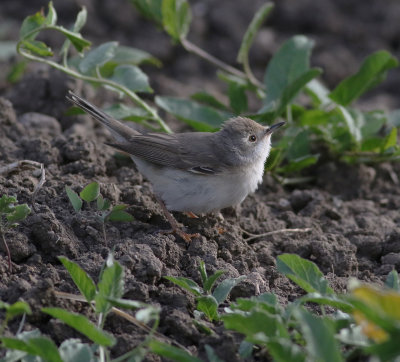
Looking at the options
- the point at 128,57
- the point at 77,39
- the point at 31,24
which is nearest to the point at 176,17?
the point at 128,57

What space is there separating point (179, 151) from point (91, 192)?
4.19 feet

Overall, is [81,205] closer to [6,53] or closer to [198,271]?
[198,271]

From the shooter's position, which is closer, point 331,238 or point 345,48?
point 331,238

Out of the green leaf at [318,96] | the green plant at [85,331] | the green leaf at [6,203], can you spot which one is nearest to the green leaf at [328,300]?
the green plant at [85,331]

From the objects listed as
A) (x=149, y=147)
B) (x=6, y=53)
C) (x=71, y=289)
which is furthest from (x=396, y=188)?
(x=6, y=53)

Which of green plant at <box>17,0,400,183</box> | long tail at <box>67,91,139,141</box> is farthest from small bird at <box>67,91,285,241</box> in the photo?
green plant at <box>17,0,400,183</box>

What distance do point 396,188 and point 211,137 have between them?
2340mm

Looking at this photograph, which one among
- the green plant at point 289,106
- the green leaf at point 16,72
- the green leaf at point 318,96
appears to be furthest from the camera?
the green leaf at point 16,72

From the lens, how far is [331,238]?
18.5 ft

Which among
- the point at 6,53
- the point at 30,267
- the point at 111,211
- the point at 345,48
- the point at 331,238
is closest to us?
the point at 30,267

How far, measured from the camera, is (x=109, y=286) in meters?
3.81

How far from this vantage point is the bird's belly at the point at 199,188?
5.66 meters

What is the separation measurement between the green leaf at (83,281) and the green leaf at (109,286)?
0.14 meters

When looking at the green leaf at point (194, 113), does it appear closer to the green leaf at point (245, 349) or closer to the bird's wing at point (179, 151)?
the bird's wing at point (179, 151)
